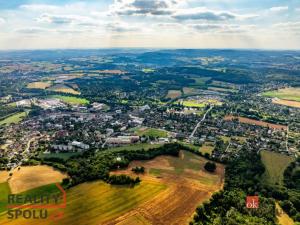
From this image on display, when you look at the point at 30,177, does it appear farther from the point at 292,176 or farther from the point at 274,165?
the point at 292,176

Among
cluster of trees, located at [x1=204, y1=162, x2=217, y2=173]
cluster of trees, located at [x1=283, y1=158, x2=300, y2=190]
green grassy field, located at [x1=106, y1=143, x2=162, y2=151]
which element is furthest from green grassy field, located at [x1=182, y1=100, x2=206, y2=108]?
cluster of trees, located at [x1=204, y1=162, x2=217, y2=173]

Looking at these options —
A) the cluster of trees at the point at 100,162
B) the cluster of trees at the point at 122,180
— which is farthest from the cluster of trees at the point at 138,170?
the cluster of trees at the point at 122,180

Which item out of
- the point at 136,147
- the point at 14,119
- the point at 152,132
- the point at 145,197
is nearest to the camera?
the point at 145,197

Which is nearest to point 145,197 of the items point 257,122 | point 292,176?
point 292,176

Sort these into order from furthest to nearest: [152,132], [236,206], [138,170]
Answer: [152,132] < [138,170] < [236,206]

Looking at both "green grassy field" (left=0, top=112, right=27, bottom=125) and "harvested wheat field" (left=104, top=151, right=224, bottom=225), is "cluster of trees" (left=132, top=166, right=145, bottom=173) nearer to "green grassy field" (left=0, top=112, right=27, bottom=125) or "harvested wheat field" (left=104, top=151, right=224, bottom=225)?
"harvested wheat field" (left=104, top=151, right=224, bottom=225)

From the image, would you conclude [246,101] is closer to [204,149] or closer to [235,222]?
[204,149]

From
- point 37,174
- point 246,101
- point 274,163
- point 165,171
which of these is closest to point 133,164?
point 165,171
